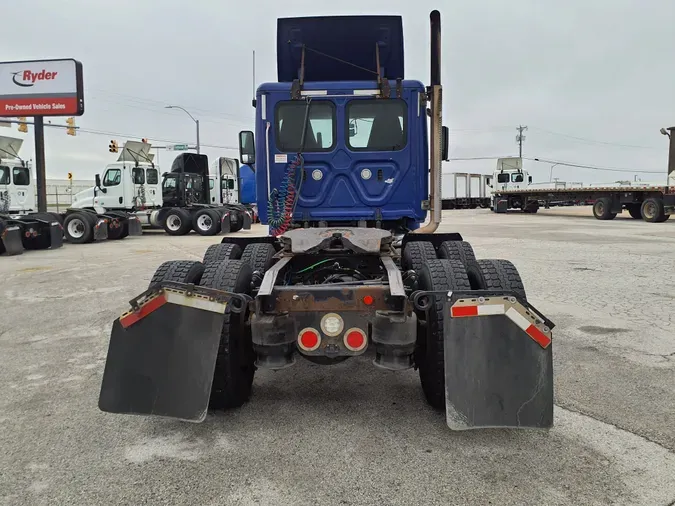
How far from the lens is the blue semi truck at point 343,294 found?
3266 millimetres

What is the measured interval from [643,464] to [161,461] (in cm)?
286

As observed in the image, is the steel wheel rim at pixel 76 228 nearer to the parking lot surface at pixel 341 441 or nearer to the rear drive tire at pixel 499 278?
the parking lot surface at pixel 341 441

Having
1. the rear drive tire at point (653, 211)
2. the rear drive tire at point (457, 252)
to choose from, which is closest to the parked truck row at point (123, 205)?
the rear drive tire at point (457, 252)

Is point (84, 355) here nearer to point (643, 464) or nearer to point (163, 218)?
point (643, 464)

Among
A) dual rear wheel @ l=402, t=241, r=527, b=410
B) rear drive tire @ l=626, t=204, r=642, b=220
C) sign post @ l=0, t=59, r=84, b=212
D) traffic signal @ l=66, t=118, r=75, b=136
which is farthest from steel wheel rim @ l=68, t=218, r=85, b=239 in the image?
rear drive tire @ l=626, t=204, r=642, b=220

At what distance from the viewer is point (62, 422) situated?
12.7ft

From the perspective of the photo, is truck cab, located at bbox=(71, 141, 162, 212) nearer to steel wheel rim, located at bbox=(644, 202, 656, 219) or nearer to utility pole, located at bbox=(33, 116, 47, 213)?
utility pole, located at bbox=(33, 116, 47, 213)

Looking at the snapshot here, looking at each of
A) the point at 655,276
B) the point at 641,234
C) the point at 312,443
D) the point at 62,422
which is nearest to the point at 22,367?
the point at 62,422

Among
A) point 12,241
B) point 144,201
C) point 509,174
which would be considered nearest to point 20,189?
point 144,201

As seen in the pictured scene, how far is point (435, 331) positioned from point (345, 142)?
2922mm

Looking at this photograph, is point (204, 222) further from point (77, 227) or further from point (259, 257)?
point (259, 257)

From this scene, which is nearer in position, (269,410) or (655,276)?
(269,410)

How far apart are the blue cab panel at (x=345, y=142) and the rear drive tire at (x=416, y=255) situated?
3.58 feet

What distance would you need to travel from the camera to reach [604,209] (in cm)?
2973
